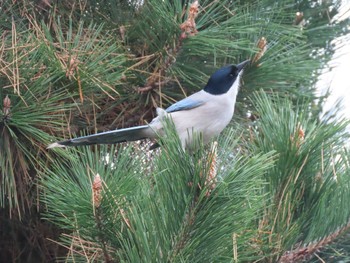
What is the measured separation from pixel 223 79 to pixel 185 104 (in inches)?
4.7

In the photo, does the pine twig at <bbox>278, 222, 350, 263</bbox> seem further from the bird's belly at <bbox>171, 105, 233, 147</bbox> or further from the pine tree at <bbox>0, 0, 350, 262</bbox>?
the bird's belly at <bbox>171, 105, 233, 147</bbox>

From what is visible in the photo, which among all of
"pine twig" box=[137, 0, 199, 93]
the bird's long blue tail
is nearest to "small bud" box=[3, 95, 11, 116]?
the bird's long blue tail

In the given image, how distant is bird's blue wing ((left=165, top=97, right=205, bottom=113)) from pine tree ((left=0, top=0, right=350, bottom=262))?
0.18ft

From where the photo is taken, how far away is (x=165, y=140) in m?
1.35

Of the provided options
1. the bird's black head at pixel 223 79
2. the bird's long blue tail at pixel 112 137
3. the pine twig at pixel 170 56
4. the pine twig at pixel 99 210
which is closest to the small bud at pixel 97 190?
the pine twig at pixel 99 210

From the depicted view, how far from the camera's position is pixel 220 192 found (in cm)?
132

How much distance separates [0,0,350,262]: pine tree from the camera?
52.7 inches

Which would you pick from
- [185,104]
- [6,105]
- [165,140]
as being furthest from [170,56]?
[165,140]

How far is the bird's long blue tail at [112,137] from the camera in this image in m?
1.74

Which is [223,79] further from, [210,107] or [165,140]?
[165,140]

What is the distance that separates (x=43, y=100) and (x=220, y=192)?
2.02 feet

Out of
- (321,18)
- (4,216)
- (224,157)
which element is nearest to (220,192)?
(224,157)

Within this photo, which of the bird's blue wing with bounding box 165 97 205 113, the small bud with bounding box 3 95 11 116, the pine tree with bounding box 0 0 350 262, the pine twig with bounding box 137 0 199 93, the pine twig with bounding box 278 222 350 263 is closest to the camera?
the pine tree with bounding box 0 0 350 262

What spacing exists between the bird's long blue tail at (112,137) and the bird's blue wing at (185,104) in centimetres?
10
